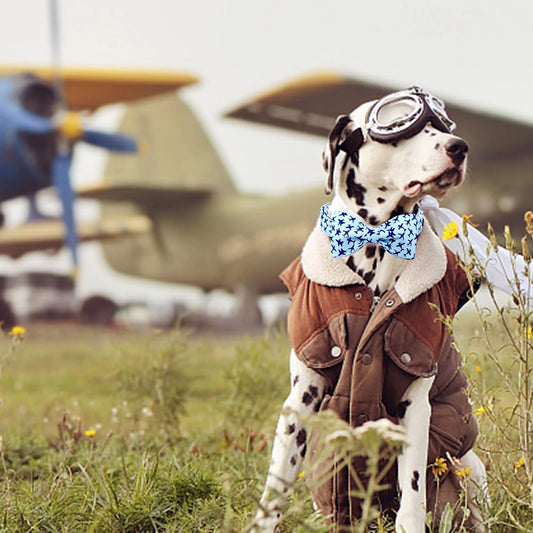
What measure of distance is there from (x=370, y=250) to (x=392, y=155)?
33 centimetres

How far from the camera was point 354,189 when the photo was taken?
2.30m

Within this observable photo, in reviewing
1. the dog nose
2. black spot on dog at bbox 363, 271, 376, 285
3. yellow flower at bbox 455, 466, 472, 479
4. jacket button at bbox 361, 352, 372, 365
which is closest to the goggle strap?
the dog nose

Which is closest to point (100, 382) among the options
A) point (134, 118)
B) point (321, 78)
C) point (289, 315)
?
point (289, 315)

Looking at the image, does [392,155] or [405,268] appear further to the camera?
[405,268]

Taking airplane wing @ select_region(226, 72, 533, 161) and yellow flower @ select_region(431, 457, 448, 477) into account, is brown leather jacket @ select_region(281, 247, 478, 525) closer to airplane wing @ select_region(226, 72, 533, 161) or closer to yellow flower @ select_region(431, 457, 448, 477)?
yellow flower @ select_region(431, 457, 448, 477)

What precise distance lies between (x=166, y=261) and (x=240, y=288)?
3.91 metres

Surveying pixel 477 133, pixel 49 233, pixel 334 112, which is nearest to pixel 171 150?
pixel 49 233

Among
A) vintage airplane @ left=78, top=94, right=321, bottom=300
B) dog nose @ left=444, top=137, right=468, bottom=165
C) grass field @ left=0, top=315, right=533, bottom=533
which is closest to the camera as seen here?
dog nose @ left=444, top=137, right=468, bottom=165

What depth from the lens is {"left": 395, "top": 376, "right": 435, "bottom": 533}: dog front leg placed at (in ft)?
7.18

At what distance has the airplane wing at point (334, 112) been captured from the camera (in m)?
16.4

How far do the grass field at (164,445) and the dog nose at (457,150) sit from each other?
2.67 feet

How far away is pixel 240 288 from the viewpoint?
89.5 feet

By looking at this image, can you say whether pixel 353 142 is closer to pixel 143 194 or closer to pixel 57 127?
pixel 57 127

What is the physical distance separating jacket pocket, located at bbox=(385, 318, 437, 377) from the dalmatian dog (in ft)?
0.19
